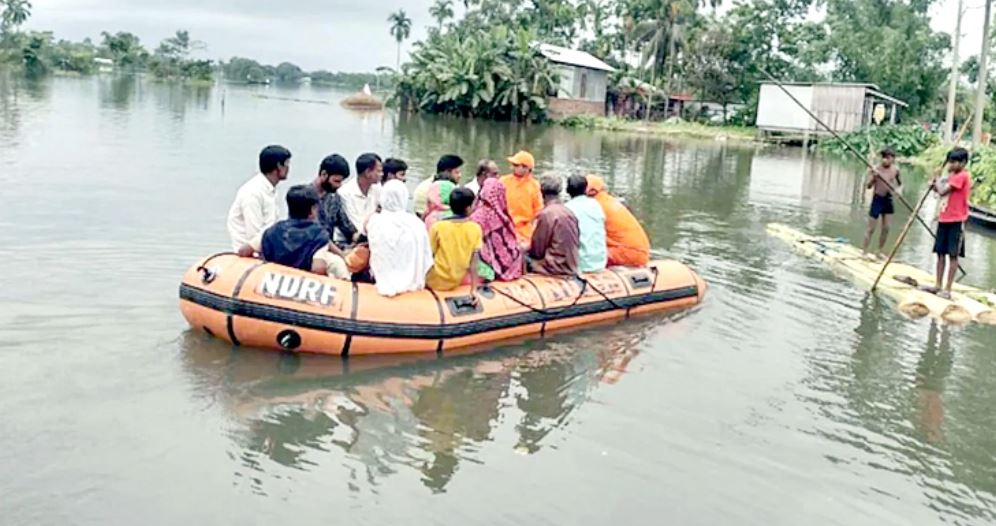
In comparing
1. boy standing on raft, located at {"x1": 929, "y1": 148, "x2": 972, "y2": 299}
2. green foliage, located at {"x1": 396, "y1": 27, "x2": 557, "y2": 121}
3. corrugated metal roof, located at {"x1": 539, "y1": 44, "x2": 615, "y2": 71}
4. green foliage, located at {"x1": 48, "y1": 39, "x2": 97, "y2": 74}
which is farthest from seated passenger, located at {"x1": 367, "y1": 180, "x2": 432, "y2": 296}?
green foliage, located at {"x1": 48, "y1": 39, "x2": 97, "y2": 74}

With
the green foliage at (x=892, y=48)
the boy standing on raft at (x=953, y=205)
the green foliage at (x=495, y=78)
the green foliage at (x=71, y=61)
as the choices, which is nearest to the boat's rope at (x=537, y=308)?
the boy standing on raft at (x=953, y=205)

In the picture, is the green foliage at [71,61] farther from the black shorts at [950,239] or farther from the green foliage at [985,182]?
the black shorts at [950,239]

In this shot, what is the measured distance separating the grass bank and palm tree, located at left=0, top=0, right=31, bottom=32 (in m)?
68.2

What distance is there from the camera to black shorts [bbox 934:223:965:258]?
9500 millimetres

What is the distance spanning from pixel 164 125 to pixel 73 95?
17008 millimetres

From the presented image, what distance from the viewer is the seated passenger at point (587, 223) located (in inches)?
337

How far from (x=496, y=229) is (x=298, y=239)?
1783 millimetres

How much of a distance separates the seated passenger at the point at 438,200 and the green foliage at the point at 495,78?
37299 millimetres

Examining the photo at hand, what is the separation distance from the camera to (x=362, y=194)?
318 inches

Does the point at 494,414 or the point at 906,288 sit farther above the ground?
the point at 906,288

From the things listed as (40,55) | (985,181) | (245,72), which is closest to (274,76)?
(245,72)

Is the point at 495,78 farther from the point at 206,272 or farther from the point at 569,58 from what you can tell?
the point at 206,272

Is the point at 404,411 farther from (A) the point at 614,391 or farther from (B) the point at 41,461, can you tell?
(B) the point at 41,461

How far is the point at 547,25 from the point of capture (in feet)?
202
